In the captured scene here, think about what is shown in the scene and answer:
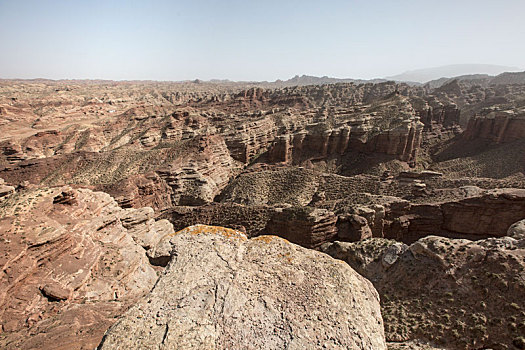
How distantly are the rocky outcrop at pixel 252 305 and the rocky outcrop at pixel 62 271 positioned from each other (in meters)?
2.95

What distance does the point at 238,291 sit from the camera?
6.13 m

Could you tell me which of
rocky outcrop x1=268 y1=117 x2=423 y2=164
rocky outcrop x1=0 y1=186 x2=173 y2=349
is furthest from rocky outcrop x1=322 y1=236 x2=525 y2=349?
rocky outcrop x1=268 y1=117 x2=423 y2=164

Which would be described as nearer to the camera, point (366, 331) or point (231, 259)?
point (366, 331)

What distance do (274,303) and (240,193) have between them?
23375 mm

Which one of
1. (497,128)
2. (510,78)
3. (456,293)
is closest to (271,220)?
(456,293)

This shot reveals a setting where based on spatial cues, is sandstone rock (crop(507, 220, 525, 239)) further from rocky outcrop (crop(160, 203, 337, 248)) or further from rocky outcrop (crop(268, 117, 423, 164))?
rocky outcrop (crop(268, 117, 423, 164))

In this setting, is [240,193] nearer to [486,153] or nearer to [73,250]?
[73,250]

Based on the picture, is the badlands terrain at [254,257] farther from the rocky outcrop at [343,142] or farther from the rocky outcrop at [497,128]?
the rocky outcrop at [343,142]

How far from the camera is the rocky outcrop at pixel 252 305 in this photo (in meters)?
5.09

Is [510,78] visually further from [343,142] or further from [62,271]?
[62,271]

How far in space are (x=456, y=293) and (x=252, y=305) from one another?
28.2ft

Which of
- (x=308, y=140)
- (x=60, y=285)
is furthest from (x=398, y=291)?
(x=308, y=140)

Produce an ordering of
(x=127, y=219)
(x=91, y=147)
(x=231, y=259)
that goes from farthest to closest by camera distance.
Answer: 1. (x=91, y=147)
2. (x=127, y=219)
3. (x=231, y=259)

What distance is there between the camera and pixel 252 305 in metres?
5.83
